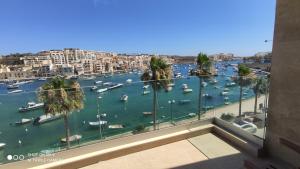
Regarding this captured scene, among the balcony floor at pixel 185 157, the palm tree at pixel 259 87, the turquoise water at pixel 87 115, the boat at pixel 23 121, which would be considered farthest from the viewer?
the boat at pixel 23 121

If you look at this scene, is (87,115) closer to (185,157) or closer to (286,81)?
(185,157)

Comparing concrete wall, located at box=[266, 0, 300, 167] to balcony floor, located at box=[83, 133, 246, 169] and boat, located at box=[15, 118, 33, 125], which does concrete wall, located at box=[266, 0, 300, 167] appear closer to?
balcony floor, located at box=[83, 133, 246, 169]

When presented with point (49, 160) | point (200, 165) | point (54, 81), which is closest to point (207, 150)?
point (200, 165)

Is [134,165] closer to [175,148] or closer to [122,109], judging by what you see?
[175,148]

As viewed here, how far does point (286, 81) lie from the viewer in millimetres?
2402

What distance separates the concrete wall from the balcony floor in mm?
623

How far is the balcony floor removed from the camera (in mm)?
2706

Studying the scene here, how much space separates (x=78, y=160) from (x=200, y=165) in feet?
5.69

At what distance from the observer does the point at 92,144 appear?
3074 mm

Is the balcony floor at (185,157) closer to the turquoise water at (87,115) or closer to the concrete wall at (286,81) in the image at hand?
the concrete wall at (286,81)

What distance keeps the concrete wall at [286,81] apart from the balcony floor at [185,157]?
0.62m

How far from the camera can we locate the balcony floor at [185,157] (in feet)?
Result: 8.88

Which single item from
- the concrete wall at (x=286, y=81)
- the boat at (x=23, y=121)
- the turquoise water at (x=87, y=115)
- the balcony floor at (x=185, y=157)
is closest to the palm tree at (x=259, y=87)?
the concrete wall at (x=286, y=81)

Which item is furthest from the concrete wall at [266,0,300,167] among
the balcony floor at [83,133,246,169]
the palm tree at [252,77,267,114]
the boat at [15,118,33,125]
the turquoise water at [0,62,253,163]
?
the boat at [15,118,33,125]
